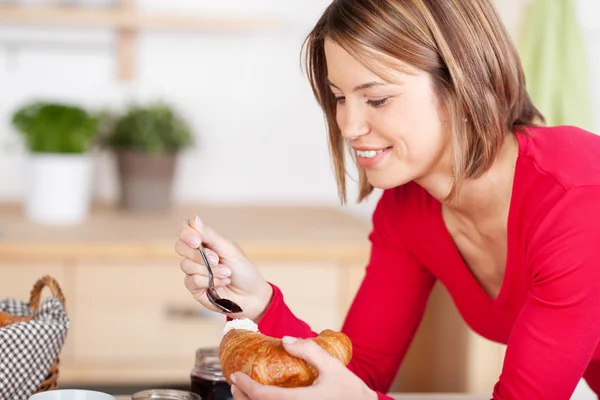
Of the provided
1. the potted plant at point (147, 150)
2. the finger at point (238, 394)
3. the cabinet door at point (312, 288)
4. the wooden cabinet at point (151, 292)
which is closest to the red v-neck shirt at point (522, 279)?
the finger at point (238, 394)

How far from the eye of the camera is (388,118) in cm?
115

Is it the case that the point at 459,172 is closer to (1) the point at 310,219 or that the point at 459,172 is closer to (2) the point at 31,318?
(2) the point at 31,318

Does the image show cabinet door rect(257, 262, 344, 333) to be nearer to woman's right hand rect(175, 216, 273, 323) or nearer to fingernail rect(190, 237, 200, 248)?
woman's right hand rect(175, 216, 273, 323)

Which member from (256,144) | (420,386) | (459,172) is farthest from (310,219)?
(459,172)

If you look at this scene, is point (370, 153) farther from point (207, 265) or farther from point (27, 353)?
point (27, 353)

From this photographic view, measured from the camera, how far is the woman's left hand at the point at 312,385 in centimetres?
92

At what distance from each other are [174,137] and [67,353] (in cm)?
67

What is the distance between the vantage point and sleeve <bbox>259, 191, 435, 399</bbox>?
142 cm

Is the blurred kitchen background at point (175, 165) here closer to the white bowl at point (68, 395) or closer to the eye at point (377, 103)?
the eye at point (377, 103)

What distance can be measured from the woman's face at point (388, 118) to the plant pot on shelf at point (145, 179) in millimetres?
1389

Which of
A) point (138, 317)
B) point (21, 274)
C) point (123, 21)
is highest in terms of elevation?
point (123, 21)

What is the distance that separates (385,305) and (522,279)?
0.24 metres

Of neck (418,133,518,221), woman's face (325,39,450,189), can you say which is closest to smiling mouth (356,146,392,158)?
woman's face (325,39,450,189)

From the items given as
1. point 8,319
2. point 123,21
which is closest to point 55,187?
point 123,21
